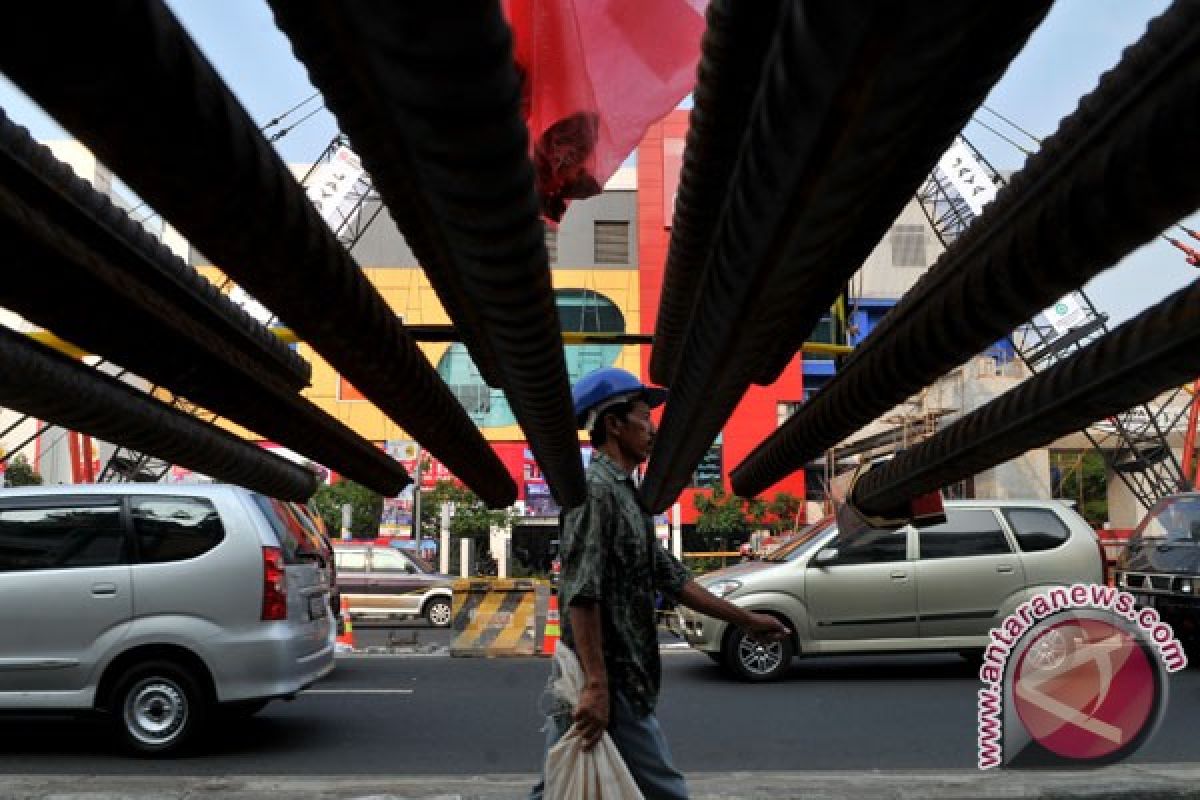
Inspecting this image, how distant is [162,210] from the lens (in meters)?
0.68

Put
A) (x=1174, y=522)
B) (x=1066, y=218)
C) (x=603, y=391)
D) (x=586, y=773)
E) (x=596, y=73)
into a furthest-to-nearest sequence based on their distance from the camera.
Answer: (x=1174, y=522) < (x=603, y=391) < (x=586, y=773) < (x=596, y=73) < (x=1066, y=218)

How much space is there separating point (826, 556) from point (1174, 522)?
14.1 ft

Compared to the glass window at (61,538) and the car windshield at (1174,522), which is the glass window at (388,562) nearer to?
the car windshield at (1174,522)

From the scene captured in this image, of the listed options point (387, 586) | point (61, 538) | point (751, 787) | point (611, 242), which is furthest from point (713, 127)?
point (611, 242)

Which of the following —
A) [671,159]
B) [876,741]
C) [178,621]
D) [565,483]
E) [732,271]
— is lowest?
[876,741]

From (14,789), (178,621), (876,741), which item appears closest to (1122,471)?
(876,741)

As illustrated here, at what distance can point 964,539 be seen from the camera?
10.8 meters

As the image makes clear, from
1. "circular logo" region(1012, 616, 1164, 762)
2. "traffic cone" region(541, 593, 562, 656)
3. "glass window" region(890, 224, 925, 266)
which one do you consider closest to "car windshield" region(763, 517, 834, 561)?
"traffic cone" region(541, 593, 562, 656)

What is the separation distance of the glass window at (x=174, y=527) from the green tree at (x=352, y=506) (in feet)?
82.3

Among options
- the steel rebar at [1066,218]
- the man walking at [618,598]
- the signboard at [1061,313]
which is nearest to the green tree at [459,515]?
the signboard at [1061,313]

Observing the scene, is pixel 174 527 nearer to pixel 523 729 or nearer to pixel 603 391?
pixel 523 729

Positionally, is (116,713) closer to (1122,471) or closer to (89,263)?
(89,263)

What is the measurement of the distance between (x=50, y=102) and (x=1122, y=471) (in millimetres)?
29129

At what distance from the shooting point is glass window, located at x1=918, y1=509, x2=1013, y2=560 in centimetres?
1073
